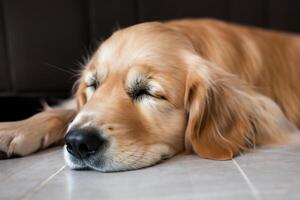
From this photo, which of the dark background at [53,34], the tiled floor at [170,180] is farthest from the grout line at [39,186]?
the dark background at [53,34]

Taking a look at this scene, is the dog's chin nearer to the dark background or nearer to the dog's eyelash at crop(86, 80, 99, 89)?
the dog's eyelash at crop(86, 80, 99, 89)

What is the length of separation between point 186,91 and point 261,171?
0.46m

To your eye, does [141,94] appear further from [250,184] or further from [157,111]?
[250,184]

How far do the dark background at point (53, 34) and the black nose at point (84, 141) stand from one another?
3.40 feet

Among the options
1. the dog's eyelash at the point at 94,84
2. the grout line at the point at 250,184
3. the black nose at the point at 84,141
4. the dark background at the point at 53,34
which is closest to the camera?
the grout line at the point at 250,184

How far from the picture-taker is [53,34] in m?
2.59

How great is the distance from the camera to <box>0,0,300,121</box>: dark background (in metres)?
2.55

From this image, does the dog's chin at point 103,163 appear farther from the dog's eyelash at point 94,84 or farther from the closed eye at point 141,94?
the dog's eyelash at point 94,84

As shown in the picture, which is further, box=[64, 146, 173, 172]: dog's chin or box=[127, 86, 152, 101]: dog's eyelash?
box=[127, 86, 152, 101]: dog's eyelash

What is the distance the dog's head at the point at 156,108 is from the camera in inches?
58.7

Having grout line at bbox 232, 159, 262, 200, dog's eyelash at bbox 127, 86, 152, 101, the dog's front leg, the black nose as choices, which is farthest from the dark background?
grout line at bbox 232, 159, 262, 200

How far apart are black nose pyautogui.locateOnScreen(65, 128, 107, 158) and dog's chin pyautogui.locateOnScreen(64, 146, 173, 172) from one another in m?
0.02

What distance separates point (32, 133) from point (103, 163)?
40 cm

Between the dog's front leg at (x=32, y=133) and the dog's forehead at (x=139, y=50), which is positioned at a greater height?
the dog's forehead at (x=139, y=50)
